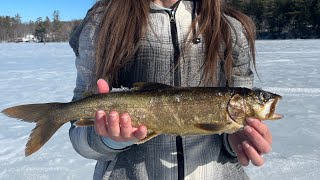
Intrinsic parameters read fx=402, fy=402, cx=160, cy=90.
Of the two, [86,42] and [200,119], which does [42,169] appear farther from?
[200,119]

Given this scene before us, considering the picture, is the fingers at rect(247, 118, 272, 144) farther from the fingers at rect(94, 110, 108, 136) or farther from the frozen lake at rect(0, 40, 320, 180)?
the frozen lake at rect(0, 40, 320, 180)

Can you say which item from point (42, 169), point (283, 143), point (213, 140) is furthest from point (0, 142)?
point (213, 140)

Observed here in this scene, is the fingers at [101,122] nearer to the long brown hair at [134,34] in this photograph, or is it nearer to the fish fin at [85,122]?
the fish fin at [85,122]

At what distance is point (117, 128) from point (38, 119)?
1.39 ft

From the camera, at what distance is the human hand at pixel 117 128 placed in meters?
1.47

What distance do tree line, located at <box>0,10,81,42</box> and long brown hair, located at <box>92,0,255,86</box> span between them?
79.7 meters

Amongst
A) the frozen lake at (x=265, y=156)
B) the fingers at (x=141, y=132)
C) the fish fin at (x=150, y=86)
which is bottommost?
the frozen lake at (x=265, y=156)

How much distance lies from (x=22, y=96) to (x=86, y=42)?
20.2ft

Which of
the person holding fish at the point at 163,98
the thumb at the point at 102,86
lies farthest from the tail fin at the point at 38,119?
the thumb at the point at 102,86

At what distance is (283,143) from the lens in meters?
4.20

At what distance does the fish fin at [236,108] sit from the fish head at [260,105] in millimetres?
26

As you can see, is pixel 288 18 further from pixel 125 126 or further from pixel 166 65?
pixel 125 126

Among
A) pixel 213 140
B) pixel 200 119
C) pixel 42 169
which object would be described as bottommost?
pixel 42 169

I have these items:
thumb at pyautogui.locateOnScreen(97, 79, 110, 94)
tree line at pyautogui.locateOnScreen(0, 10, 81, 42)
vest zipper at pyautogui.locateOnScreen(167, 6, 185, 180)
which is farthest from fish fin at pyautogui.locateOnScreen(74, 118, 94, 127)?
tree line at pyautogui.locateOnScreen(0, 10, 81, 42)
